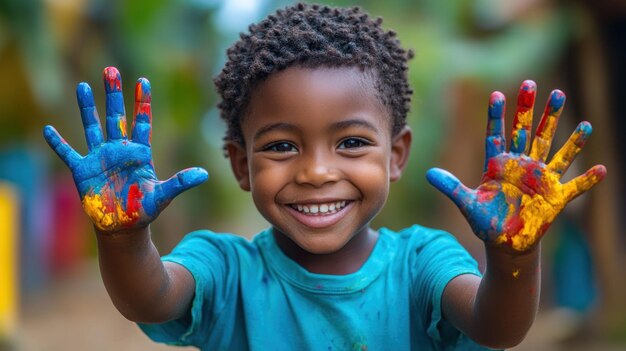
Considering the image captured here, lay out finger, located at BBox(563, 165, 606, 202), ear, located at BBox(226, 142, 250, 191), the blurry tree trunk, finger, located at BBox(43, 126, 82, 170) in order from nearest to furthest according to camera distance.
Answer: finger, located at BBox(563, 165, 606, 202) → finger, located at BBox(43, 126, 82, 170) → ear, located at BBox(226, 142, 250, 191) → the blurry tree trunk

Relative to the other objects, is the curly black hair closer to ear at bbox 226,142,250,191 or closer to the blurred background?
ear at bbox 226,142,250,191

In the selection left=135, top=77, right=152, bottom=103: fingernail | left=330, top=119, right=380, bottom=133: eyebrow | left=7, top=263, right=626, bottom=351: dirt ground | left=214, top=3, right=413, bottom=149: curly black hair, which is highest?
left=214, top=3, right=413, bottom=149: curly black hair

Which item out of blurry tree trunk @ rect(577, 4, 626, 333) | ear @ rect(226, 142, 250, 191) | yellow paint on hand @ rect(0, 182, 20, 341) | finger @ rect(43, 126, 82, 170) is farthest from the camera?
blurry tree trunk @ rect(577, 4, 626, 333)

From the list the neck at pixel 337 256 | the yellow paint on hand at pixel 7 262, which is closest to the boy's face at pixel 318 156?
the neck at pixel 337 256

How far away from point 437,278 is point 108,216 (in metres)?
0.80

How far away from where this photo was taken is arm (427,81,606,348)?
70.2 inches

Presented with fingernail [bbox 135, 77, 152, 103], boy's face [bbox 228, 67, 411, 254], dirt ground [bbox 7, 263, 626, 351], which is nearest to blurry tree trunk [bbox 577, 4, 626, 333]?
dirt ground [bbox 7, 263, 626, 351]

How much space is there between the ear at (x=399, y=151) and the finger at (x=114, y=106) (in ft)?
2.61

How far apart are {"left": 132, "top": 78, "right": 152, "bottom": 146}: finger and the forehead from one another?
0.34m

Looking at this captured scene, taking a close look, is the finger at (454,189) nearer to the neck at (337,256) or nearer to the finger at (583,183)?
the finger at (583,183)

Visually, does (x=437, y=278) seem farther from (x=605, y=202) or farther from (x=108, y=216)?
(x=605, y=202)

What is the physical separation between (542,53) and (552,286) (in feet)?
6.48

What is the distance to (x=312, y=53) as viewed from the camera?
2.13m

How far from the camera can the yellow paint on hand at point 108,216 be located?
185 cm
